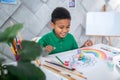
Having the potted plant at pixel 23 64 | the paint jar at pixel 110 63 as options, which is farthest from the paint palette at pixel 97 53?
the potted plant at pixel 23 64

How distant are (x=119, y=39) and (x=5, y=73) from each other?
2712 millimetres

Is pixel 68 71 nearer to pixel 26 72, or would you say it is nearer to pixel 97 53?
pixel 97 53

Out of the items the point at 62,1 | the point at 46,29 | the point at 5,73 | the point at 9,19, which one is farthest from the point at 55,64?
the point at 62,1

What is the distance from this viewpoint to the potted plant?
8.9 inches

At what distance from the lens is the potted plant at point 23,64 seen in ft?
0.74

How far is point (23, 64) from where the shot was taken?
0.75ft

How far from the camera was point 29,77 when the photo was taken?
226mm

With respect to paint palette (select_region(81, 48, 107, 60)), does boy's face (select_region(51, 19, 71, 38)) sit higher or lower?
higher

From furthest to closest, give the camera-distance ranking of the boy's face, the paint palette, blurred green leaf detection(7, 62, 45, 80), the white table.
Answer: the boy's face < the paint palette < the white table < blurred green leaf detection(7, 62, 45, 80)

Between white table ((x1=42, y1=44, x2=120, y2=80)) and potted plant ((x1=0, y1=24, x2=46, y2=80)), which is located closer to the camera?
potted plant ((x1=0, y1=24, x2=46, y2=80))

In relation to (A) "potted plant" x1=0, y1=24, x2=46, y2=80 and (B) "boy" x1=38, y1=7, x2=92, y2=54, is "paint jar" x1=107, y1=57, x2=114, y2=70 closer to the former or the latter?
(B) "boy" x1=38, y1=7, x2=92, y2=54

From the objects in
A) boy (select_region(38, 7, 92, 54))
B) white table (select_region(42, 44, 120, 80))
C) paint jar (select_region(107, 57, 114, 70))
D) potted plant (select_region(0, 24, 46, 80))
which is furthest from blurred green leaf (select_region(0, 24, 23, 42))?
boy (select_region(38, 7, 92, 54))

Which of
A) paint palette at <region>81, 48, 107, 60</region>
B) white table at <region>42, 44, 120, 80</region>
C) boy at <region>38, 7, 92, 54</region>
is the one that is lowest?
white table at <region>42, 44, 120, 80</region>

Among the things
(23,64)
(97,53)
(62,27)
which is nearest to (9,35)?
(23,64)
